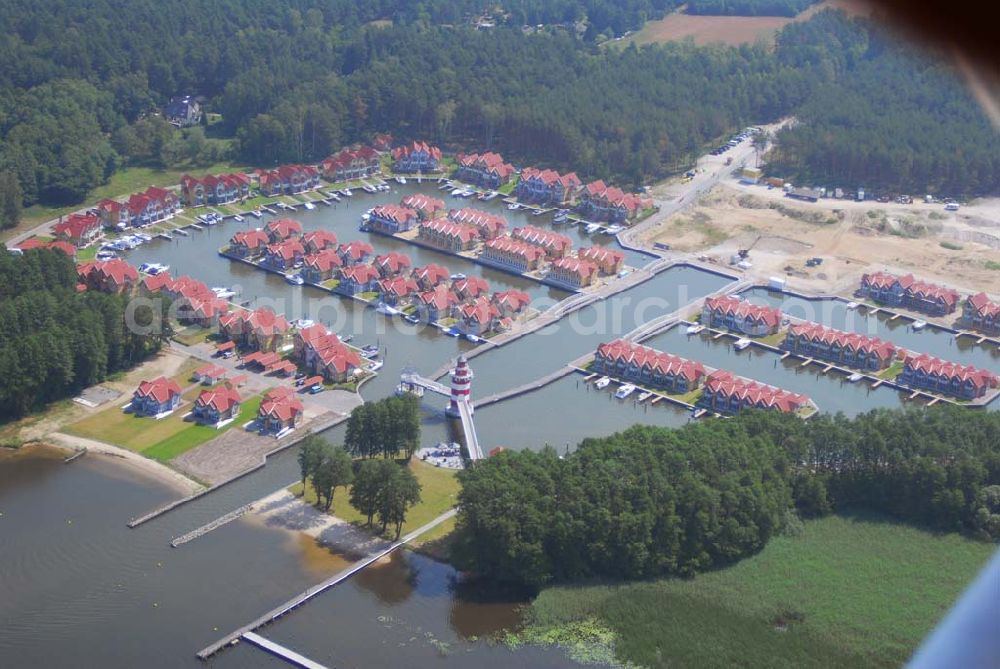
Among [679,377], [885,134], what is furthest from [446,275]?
[885,134]

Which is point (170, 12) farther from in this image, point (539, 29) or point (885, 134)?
point (885, 134)

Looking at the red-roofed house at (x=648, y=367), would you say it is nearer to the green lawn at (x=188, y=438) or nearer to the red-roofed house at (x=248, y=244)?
the green lawn at (x=188, y=438)

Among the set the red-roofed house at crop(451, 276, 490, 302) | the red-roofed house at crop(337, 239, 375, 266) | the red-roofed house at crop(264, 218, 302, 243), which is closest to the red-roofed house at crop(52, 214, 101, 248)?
the red-roofed house at crop(264, 218, 302, 243)

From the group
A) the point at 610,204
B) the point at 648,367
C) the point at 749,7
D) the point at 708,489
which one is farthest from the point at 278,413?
the point at 749,7

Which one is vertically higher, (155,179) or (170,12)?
(170,12)

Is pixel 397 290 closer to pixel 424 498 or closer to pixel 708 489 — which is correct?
pixel 424 498

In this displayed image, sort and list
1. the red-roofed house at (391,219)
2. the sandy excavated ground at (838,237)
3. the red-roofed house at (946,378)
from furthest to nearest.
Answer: the red-roofed house at (391,219), the sandy excavated ground at (838,237), the red-roofed house at (946,378)

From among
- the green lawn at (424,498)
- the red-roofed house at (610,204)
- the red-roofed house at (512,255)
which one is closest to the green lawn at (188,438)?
the green lawn at (424,498)
